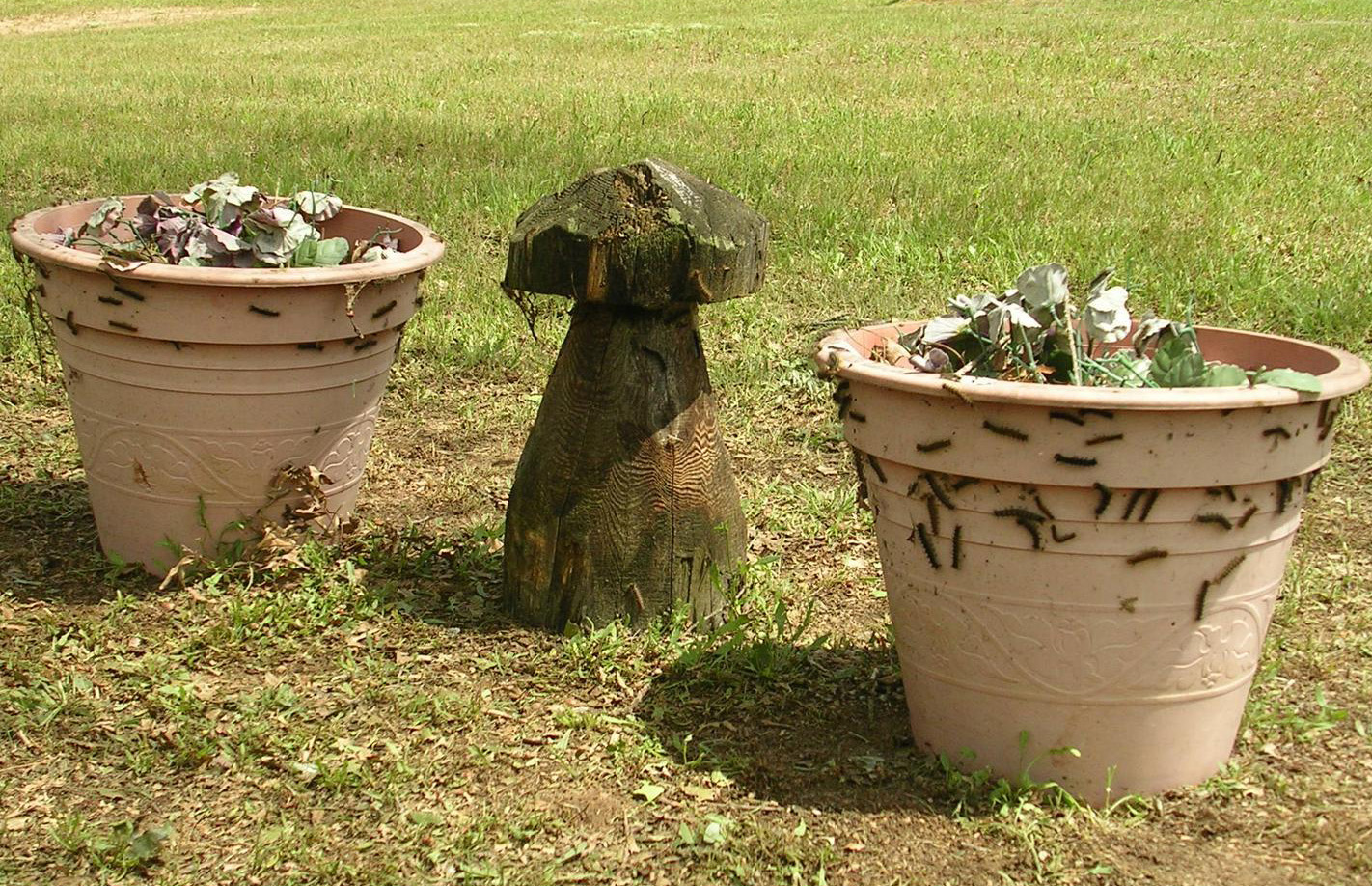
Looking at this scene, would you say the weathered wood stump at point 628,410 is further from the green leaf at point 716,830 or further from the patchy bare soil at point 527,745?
the green leaf at point 716,830

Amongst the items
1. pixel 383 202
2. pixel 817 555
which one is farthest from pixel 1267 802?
pixel 383 202

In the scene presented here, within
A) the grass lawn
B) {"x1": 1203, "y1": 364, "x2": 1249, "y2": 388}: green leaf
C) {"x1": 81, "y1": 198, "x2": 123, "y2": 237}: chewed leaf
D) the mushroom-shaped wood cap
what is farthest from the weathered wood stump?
{"x1": 81, "y1": 198, "x2": 123, "y2": 237}: chewed leaf

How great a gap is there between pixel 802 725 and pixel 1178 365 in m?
1.04

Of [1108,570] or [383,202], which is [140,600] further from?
[383,202]

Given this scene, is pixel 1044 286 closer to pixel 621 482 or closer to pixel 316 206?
pixel 621 482

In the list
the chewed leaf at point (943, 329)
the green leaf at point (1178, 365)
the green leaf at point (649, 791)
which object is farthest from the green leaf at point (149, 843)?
the green leaf at point (1178, 365)

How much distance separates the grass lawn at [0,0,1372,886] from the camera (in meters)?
2.57

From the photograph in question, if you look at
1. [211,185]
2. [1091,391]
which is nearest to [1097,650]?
[1091,391]

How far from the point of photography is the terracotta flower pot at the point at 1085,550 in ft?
7.66

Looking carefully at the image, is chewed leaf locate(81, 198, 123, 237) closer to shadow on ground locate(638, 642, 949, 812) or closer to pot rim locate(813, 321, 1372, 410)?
shadow on ground locate(638, 642, 949, 812)

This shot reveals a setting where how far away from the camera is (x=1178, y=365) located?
2.54 m

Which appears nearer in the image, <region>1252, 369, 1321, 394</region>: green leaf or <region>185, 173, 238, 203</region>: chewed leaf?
<region>1252, 369, 1321, 394</region>: green leaf

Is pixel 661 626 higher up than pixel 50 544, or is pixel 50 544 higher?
pixel 661 626

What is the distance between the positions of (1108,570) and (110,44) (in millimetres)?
15961
